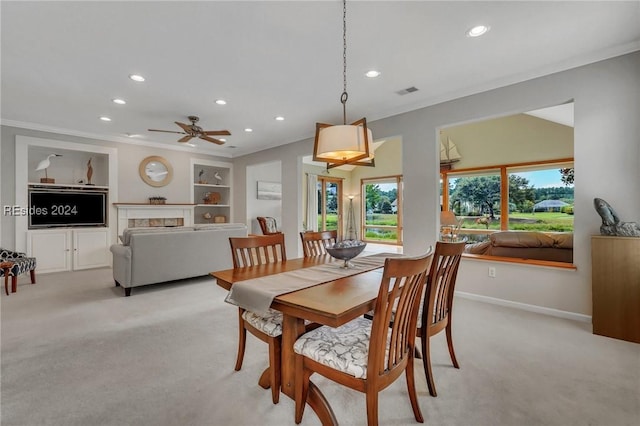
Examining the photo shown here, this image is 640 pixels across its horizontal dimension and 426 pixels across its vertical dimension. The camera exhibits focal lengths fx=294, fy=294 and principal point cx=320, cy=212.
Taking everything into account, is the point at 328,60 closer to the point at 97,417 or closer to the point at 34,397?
the point at 97,417

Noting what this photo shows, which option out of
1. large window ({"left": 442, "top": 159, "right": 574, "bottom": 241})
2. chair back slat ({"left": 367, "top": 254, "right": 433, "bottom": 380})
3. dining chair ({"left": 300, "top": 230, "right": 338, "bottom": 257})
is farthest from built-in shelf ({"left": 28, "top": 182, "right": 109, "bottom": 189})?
large window ({"left": 442, "top": 159, "right": 574, "bottom": 241})

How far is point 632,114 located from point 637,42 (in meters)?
0.62

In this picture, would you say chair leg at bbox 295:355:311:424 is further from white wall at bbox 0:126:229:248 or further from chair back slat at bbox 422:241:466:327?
white wall at bbox 0:126:229:248

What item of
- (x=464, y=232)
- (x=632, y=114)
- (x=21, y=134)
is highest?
(x=21, y=134)

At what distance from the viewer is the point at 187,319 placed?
300 centimetres

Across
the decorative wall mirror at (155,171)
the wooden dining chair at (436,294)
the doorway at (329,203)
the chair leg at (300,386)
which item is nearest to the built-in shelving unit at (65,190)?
the decorative wall mirror at (155,171)

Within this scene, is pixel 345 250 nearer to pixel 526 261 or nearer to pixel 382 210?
pixel 526 261

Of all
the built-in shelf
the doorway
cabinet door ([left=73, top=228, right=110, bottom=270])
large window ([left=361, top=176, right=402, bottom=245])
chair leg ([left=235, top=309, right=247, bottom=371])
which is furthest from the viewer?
the doorway

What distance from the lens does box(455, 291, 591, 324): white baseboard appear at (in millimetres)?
2891

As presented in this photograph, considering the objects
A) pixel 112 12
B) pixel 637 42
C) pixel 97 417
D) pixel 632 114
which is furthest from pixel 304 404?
pixel 637 42

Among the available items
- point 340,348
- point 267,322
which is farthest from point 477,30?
point 267,322

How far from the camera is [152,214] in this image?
6.23m

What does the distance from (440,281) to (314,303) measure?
92cm

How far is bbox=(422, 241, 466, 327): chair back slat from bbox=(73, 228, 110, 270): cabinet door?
20.2 feet
